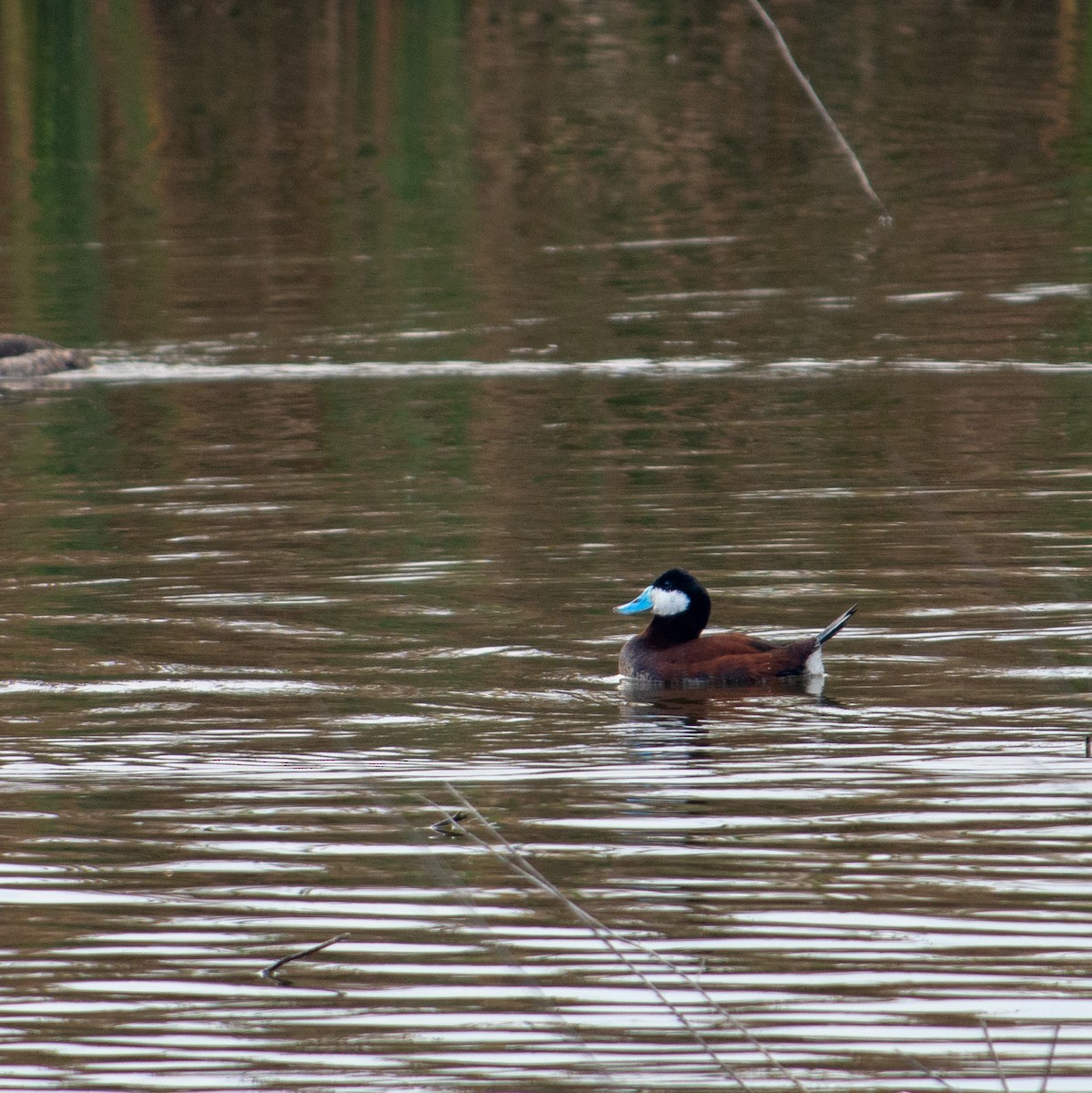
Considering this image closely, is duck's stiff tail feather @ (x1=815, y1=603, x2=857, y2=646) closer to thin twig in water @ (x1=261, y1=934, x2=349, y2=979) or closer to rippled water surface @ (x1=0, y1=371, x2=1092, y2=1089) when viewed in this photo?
rippled water surface @ (x1=0, y1=371, x2=1092, y2=1089)

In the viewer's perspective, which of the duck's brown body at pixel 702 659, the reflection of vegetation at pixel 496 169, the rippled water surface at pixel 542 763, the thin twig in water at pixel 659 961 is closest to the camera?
the thin twig in water at pixel 659 961

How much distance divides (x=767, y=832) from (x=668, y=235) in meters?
17.7

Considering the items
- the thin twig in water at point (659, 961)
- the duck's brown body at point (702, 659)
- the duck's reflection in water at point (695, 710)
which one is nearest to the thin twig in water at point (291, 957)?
the thin twig in water at point (659, 961)

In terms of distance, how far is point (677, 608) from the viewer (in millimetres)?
9477

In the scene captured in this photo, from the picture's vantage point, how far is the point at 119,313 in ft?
70.1

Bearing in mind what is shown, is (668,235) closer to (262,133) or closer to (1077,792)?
(262,133)

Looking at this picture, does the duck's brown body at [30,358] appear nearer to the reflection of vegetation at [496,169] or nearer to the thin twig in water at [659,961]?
the reflection of vegetation at [496,169]

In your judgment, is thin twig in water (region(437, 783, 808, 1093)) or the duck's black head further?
the duck's black head

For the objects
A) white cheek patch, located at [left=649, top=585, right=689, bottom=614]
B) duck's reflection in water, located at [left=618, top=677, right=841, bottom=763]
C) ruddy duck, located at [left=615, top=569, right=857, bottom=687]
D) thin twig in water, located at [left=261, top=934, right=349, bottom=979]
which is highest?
thin twig in water, located at [left=261, top=934, right=349, bottom=979]

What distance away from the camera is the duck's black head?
31.0 feet

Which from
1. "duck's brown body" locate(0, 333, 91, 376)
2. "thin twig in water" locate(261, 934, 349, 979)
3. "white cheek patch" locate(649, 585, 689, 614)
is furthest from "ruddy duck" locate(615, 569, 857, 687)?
"duck's brown body" locate(0, 333, 91, 376)

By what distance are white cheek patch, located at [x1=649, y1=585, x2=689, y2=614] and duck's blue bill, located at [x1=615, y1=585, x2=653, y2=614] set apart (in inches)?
2.1

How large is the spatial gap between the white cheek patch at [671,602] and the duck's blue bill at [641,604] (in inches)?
2.1

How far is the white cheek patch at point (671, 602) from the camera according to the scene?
373 inches
